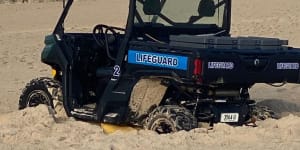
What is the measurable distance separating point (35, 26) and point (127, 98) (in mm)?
20394

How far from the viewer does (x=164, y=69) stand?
8438 mm

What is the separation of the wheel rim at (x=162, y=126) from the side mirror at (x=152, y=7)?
133cm

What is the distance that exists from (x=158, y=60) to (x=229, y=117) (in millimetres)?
1018

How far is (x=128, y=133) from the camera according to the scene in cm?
844

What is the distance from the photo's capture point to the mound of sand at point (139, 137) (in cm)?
759

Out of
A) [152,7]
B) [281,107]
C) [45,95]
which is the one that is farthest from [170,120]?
[281,107]

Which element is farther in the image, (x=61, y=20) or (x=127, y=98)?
(x=61, y=20)

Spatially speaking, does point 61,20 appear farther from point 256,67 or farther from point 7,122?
point 256,67

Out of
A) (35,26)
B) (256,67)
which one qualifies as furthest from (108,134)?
(35,26)

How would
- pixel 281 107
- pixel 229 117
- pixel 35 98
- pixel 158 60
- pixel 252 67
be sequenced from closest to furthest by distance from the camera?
pixel 252 67
pixel 158 60
pixel 229 117
pixel 35 98
pixel 281 107

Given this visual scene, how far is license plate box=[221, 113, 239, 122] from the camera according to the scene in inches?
343

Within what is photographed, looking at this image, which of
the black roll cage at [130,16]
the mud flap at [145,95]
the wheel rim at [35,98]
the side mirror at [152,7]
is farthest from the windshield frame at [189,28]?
the wheel rim at [35,98]

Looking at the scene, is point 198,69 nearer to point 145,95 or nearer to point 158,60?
point 158,60

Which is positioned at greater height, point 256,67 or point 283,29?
point 256,67
